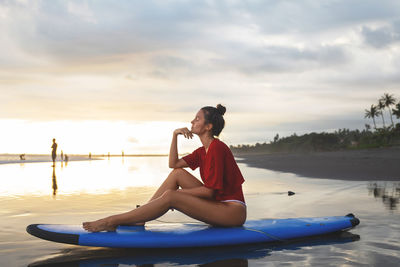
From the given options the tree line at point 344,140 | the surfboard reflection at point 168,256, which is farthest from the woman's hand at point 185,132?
the tree line at point 344,140

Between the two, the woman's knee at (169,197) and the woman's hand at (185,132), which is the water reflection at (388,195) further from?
the woman's knee at (169,197)

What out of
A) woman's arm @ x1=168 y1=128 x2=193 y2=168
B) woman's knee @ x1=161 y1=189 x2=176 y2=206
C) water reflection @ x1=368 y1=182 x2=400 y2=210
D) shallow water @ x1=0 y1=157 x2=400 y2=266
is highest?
woman's arm @ x1=168 y1=128 x2=193 y2=168

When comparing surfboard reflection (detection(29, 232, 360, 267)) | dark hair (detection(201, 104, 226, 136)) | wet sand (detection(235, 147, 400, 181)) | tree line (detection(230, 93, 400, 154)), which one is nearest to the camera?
surfboard reflection (detection(29, 232, 360, 267))

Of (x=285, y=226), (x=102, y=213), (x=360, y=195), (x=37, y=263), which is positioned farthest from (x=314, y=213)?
(x=37, y=263)

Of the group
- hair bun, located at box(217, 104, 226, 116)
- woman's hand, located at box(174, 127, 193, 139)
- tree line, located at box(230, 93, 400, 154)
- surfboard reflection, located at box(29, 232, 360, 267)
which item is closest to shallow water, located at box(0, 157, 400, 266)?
surfboard reflection, located at box(29, 232, 360, 267)

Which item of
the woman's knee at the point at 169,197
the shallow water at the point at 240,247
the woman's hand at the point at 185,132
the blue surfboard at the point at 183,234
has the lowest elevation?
the shallow water at the point at 240,247

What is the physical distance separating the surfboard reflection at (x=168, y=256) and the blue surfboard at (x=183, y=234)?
88 millimetres

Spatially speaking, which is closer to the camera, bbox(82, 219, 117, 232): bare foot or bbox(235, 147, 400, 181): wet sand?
bbox(82, 219, 117, 232): bare foot

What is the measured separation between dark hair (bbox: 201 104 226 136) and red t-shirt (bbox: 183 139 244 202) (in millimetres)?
234

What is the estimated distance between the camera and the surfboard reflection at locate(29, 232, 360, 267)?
3969 millimetres

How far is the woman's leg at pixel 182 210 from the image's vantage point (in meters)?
4.38

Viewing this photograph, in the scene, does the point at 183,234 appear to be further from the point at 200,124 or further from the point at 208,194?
the point at 200,124

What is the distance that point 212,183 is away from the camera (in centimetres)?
446

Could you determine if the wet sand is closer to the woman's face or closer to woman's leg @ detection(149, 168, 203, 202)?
woman's leg @ detection(149, 168, 203, 202)
